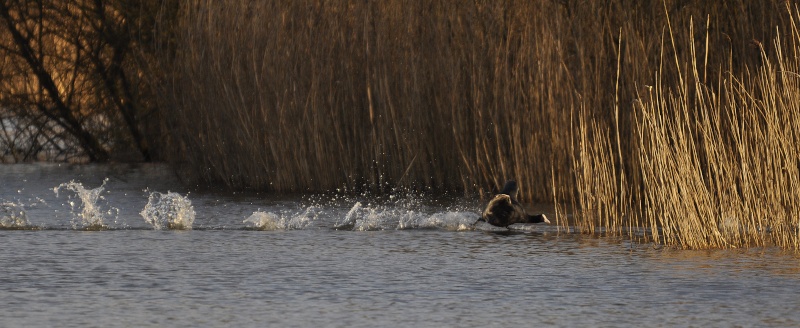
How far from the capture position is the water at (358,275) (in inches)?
252

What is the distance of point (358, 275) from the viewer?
7.74 metres

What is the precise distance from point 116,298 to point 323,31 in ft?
23.0

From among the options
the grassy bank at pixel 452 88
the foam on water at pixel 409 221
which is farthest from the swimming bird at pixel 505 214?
the grassy bank at pixel 452 88

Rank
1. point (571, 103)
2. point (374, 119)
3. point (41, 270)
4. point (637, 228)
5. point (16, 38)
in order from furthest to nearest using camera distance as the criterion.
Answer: point (16, 38) < point (374, 119) < point (571, 103) < point (637, 228) < point (41, 270)

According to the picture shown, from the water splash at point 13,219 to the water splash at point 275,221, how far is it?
1.68 m

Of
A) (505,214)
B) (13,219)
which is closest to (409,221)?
(505,214)

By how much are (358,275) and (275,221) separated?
9.76ft

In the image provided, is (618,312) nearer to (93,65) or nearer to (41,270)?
(41,270)

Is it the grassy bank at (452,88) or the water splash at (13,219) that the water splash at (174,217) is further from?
the grassy bank at (452,88)

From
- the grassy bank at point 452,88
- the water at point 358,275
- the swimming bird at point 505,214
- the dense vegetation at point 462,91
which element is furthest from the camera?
the grassy bank at point 452,88

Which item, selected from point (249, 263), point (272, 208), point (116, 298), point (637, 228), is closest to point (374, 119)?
point (272, 208)

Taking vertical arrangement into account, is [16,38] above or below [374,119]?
above

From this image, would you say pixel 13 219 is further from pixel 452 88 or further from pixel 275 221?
pixel 452 88

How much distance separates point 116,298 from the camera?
22.6 ft
